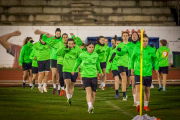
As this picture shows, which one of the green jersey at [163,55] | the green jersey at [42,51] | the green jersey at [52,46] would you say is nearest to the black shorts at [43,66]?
the green jersey at [42,51]

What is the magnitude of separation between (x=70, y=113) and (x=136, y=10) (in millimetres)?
25435

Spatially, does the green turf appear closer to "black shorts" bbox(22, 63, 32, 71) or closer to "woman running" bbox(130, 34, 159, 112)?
"woman running" bbox(130, 34, 159, 112)

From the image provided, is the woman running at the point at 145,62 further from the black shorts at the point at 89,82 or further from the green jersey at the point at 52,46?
the green jersey at the point at 52,46

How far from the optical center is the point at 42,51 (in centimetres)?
1590

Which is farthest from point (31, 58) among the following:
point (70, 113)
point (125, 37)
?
point (70, 113)

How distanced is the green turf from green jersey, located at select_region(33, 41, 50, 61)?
195 cm

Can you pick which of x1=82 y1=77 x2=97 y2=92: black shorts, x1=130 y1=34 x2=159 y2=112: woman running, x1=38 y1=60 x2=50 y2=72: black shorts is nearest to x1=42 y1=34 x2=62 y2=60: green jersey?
x1=38 y1=60 x2=50 y2=72: black shorts

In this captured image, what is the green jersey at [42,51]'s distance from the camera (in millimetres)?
15906

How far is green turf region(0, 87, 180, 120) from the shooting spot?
973 centimetres

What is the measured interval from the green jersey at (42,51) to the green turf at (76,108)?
195 centimetres

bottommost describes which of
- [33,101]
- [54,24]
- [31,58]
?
[33,101]

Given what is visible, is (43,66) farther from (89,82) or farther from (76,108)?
(89,82)

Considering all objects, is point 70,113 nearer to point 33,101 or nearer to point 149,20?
point 33,101

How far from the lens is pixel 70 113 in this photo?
1032 cm
